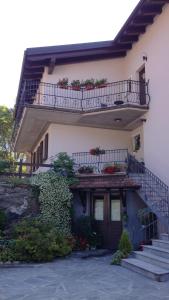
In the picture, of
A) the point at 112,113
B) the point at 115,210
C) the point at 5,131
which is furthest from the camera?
the point at 5,131

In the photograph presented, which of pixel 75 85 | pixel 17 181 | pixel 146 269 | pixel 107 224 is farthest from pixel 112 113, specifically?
pixel 146 269

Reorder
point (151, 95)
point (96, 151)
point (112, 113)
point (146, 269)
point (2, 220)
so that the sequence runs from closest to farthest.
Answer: point (146, 269), point (2, 220), point (151, 95), point (112, 113), point (96, 151)

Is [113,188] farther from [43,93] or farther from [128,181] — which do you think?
[43,93]

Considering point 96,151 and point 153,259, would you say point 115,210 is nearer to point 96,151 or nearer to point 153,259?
point 96,151

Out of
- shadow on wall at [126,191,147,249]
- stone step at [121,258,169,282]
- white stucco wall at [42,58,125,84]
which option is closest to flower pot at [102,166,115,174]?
shadow on wall at [126,191,147,249]

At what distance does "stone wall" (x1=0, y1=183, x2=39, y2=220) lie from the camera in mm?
13055

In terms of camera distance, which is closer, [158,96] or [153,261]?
[153,261]

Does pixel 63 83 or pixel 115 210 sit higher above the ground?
pixel 63 83

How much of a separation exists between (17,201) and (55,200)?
1474 millimetres

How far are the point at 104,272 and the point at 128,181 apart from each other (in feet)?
14.7

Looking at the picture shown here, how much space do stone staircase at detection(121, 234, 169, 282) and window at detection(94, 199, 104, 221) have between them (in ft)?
11.9

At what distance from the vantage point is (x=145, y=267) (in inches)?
367

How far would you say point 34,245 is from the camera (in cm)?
1108

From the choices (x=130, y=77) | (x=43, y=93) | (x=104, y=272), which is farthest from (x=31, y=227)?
(x=130, y=77)
